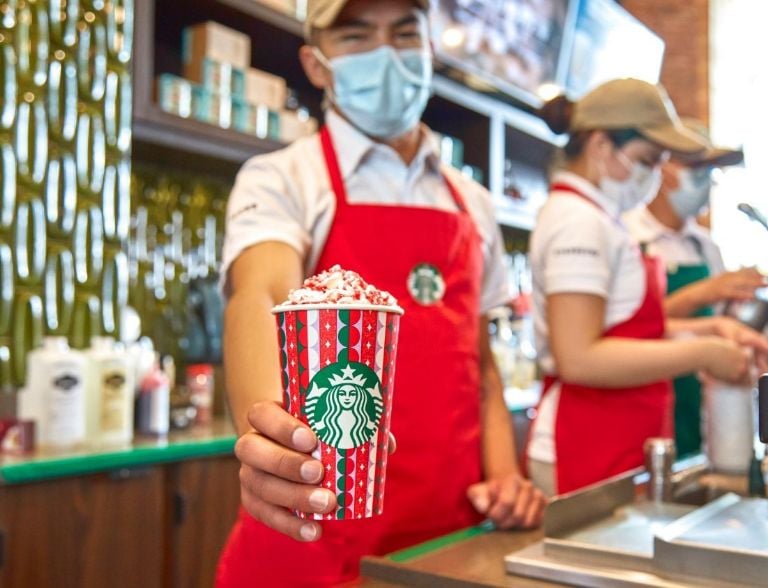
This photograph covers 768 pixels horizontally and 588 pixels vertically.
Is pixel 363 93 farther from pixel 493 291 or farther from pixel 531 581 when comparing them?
pixel 531 581

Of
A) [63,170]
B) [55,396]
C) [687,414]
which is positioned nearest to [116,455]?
[55,396]

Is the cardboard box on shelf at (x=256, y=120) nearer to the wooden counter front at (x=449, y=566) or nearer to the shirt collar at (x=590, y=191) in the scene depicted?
the shirt collar at (x=590, y=191)

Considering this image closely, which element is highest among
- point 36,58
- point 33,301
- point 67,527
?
point 36,58

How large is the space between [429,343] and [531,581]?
457 millimetres

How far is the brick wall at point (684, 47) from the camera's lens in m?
5.63

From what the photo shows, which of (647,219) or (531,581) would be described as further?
(647,219)

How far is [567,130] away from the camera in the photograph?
199 cm

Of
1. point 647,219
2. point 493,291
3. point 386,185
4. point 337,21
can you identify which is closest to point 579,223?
point 493,291

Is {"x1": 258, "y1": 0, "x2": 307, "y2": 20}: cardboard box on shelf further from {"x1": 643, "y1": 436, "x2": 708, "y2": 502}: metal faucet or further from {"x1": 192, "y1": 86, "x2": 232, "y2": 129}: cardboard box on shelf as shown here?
{"x1": 643, "y1": 436, "x2": 708, "y2": 502}: metal faucet

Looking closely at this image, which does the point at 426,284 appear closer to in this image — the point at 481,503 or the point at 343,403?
the point at 481,503

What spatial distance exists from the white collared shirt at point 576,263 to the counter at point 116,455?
758 mm

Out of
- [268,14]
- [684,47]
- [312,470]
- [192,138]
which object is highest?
[684,47]

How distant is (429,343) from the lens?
1285mm

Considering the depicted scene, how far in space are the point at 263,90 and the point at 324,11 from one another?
5.59ft
